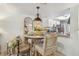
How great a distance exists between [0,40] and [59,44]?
2.37 ft

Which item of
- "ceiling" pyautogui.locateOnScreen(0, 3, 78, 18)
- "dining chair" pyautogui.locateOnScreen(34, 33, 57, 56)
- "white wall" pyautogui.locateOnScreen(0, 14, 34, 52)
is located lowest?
"dining chair" pyautogui.locateOnScreen(34, 33, 57, 56)

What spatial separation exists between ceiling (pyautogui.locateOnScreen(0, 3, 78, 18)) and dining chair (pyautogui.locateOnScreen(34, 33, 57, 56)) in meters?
0.28

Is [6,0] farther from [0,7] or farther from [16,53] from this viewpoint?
[16,53]

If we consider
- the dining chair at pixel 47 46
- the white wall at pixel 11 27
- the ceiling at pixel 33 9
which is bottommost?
the dining chair at pixel 47 46

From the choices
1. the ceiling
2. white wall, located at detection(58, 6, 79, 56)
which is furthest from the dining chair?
the ceiling

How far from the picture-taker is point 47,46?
75.0 inches

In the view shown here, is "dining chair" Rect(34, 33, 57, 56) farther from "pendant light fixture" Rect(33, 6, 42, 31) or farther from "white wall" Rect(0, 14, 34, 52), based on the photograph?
"white wall" Rect(0, 14, 34, 52)

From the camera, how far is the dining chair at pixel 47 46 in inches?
74.8

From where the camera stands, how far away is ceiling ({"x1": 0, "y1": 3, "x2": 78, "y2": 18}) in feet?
6.27

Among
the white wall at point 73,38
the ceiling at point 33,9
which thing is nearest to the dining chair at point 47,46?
the white wall at point 73,38

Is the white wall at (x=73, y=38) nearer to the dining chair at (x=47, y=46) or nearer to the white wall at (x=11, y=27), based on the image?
the dining chair at (x=47, y=46)

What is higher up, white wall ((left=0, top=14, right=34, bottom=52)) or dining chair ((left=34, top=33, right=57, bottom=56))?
white wall ((left=0, top=14, right=34, bottom=52))

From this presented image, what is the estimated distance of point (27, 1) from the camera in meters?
1.94

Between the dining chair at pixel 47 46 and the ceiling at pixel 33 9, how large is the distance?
280 mm
